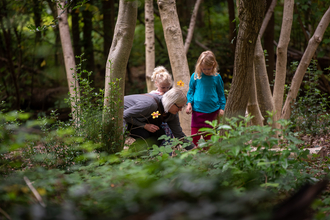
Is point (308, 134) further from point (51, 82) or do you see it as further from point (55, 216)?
point (51, 82)

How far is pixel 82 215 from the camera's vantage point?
4.46 ft

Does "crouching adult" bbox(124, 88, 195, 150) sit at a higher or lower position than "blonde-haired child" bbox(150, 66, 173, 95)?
lower

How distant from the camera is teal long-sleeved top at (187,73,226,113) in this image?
4.02 m

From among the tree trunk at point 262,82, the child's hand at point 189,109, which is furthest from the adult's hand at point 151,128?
the tree trunk at point 262,82

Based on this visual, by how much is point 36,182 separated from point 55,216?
25.7 inches

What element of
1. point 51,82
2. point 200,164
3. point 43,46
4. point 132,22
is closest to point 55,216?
point 200,164

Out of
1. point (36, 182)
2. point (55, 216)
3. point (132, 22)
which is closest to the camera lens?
point (55, 216)

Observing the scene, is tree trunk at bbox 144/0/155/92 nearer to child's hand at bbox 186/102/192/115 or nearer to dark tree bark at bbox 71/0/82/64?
child's hand at bbox 186/102/192/115

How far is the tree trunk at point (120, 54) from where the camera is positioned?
10.0 ft

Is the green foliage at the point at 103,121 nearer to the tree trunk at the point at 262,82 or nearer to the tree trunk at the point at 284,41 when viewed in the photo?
the tree trunk at the point at 262,82

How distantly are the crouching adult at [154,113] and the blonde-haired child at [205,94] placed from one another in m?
0.35

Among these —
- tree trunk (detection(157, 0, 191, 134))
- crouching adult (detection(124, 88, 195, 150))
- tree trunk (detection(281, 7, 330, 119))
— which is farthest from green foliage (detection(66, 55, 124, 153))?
tree trunk (detection(281, 7, 330, 119))

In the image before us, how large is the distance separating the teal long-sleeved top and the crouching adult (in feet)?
1.33

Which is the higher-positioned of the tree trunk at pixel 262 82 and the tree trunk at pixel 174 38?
the tree trunk at pixel 174 38
